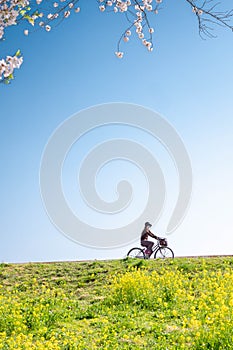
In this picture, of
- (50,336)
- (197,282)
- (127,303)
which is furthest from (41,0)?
(197,282)

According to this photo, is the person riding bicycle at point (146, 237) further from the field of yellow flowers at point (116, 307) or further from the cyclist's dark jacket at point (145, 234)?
the field of yellow flowers at point (116, 307)

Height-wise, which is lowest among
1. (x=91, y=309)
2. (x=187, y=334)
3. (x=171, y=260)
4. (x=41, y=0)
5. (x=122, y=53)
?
(x=187, y=334)

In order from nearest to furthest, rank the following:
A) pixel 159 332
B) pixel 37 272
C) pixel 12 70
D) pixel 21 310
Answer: pixel 12 70 → pixel 159 332 → pixel 21 310 → pixel 37 272

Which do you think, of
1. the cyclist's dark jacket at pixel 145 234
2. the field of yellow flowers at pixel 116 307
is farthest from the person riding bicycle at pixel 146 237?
the field of yellow flowers at pixel 116 307

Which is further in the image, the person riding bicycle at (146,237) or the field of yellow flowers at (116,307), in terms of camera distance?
the person riding bicycle at (146,237)

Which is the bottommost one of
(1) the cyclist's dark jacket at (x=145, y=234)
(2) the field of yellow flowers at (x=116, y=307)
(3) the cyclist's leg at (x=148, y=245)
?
(2) the field of yellow flowers at (x=116, y=307)

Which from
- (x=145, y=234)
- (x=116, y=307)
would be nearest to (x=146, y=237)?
(x=145, y=234)

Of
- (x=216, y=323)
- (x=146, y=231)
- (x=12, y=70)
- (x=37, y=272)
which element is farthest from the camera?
(x=146, y=231)

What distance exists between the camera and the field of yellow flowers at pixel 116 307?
7.24 meters

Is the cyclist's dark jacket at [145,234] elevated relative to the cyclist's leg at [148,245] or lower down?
elevated

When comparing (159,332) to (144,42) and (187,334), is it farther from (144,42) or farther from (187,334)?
(144,42)

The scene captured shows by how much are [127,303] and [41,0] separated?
5.97 metres

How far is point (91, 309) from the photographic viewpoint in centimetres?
970

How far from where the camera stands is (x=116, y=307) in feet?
31.7
